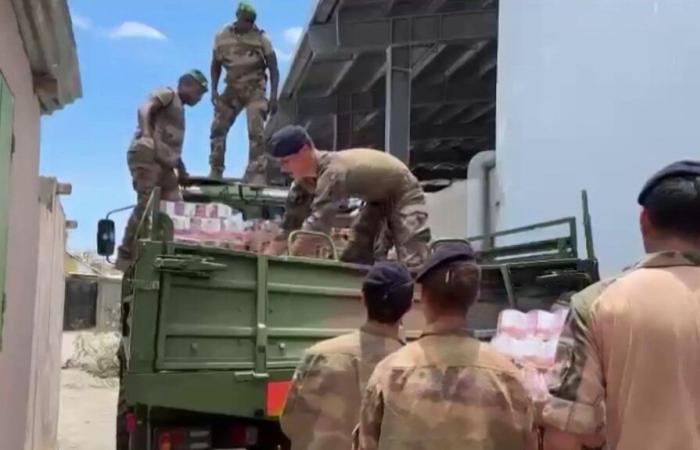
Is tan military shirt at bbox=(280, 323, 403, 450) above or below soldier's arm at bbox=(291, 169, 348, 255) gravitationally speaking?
below

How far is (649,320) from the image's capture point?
243 cm

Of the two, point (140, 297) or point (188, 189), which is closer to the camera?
point (140, 297)

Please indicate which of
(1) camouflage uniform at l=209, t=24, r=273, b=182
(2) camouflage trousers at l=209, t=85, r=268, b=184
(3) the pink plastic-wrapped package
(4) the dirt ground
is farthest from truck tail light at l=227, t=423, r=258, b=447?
(4) the dirt ground

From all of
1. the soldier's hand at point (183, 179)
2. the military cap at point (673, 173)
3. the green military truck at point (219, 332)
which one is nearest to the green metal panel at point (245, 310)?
the green military truck at point (219, 332)

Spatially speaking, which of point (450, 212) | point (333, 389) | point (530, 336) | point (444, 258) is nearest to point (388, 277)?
point (444, 258)

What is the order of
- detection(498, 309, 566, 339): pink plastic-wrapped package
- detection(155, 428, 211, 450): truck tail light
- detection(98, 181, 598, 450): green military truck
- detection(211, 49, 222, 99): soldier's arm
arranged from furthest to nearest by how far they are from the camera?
1. detection(211, 49, 222, 99): soldier's arm
2. detection(498, 309, 566, 339): pink plastic-wrapped package
3. detection(155, 428, 211, 450): truck tail light
4. detection(98, 181, 598, 450): green military truck

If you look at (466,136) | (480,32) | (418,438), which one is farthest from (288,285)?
(466,136)

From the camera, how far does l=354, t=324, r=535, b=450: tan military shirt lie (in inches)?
111

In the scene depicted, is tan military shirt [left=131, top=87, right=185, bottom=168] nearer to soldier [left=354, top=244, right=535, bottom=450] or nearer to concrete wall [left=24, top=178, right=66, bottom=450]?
concrete wall [left=24, top=178, right=66, bottom=450]

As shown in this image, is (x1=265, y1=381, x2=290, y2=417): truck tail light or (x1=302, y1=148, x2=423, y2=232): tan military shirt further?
(x1=302, y1=148, x2=423, y2=232): tan military shirt

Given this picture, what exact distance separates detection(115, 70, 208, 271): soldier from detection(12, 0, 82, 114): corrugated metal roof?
61 cm

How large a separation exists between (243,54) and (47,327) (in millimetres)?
3592

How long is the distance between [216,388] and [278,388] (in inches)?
12.5

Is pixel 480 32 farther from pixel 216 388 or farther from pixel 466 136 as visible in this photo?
pixel 216 388
